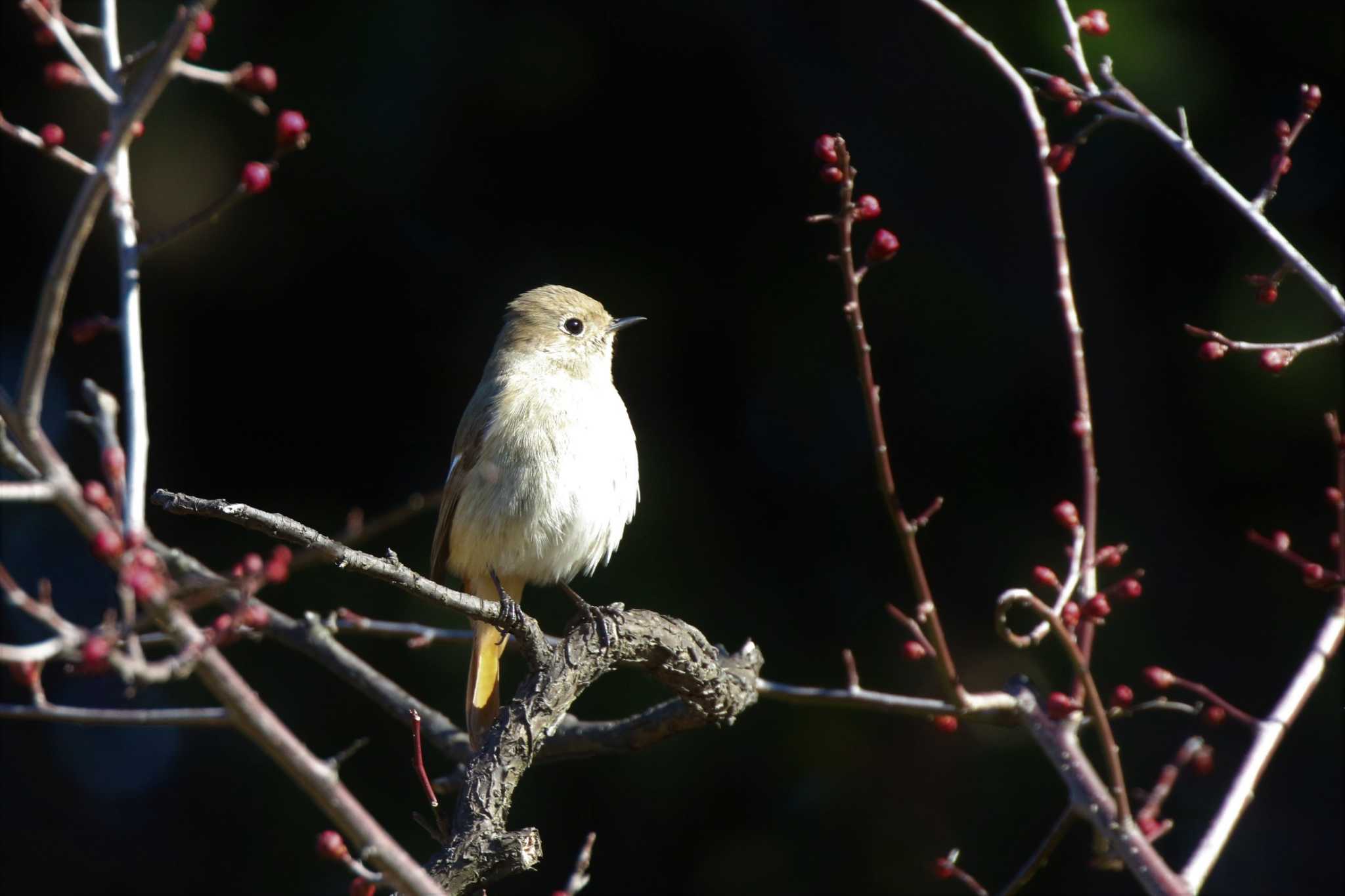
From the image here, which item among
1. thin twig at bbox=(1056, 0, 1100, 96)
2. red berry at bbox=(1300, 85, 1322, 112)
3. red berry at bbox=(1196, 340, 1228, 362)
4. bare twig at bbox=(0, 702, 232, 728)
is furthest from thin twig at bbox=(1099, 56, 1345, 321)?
bare twig at bbox=(0, 702, 232, 728)

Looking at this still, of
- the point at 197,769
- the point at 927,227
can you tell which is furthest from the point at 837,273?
the point at 197,769

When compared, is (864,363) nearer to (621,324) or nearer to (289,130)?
(289,130)

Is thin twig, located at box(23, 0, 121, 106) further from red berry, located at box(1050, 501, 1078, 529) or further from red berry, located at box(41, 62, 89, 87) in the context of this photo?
red berry, located at box(1050, 501, 1078, 529)

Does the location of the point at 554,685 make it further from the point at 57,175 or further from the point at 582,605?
the point at 57,175

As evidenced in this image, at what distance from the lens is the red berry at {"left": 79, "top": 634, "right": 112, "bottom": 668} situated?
1.29m

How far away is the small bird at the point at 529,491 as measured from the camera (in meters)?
4.32

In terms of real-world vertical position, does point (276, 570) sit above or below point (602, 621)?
above

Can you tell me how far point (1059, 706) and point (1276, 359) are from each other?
2.37 ft

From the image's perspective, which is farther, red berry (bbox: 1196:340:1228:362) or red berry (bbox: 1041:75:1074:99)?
red berry (bbox: 1041:75:1074:99)

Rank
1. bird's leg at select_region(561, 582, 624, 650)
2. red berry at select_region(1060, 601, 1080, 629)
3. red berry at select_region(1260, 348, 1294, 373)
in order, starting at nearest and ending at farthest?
red berry at select_region(1260, 348, 1294, 373)
red berry at select_region(1060, 601, 1080, 629)
bird's leg at select_region(561, 582, 624, 650)

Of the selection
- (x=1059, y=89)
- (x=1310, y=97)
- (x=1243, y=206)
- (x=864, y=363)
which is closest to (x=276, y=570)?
(x=864, y=363)

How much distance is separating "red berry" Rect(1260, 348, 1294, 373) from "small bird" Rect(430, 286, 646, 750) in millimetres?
2262

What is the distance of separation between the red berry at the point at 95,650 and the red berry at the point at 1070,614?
1696mm

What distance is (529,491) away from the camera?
4.33 m
